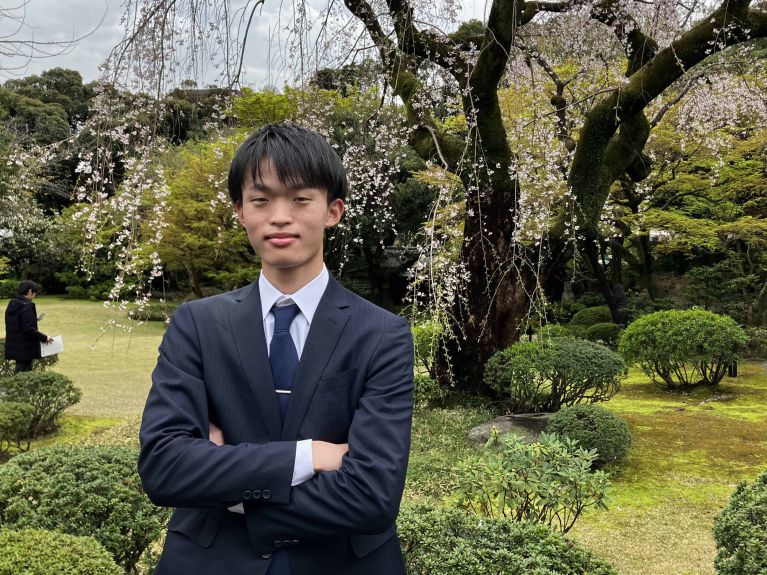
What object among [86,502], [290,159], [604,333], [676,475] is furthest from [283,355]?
[604,333]

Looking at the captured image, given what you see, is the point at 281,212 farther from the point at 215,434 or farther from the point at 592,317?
the point at 592,317

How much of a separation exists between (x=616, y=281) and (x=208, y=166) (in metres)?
10.1

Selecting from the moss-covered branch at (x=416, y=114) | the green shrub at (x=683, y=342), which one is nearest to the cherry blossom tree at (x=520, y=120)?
the moss-covered branch at (x=416, y=114)

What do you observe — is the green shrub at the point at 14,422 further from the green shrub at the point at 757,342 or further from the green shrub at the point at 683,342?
the green shrub at the point at 757,342

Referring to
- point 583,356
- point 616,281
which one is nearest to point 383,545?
point 583,356

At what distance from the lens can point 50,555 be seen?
6.82 feet

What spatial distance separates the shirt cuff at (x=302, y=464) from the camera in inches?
46.6

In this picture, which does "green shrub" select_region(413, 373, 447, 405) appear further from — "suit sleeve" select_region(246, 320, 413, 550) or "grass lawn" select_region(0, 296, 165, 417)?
"suit sleeve" select_region(246, 320, 413, 550)

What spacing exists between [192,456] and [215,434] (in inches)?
4.6

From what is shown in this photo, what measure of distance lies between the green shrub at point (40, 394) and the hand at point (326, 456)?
20.9 feet

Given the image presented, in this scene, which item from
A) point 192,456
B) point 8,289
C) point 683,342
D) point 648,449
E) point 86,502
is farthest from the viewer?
point 8,289

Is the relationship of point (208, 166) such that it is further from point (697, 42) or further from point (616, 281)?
point (697, 42)

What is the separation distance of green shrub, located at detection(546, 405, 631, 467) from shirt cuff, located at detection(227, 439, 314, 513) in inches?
184

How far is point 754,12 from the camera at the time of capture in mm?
5801
